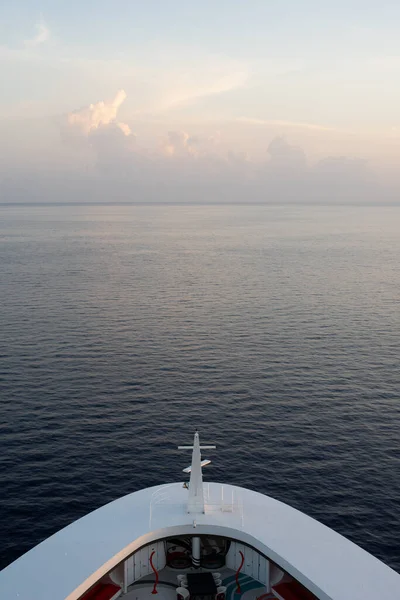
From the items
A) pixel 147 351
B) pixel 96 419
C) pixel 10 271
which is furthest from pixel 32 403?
pixel 10 271

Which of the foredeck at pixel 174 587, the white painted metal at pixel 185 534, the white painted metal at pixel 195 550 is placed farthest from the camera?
the white painted metal at pixel 195 550

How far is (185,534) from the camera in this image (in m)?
37.5

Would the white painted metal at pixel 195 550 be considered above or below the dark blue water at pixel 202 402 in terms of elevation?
above

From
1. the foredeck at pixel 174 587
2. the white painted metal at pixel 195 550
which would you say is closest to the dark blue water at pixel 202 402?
the foredeck at pixel 174 587

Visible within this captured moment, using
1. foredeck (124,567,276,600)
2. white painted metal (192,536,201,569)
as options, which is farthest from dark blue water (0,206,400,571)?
white painted metal (192,536,201,569)

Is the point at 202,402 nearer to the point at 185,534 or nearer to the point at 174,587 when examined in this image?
the point at 185,534

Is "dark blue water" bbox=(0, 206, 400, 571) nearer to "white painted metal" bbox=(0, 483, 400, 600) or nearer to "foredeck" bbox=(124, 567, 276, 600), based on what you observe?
"white painted metal" bbox=(0, 483, 400, 600)

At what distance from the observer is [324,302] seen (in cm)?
14562

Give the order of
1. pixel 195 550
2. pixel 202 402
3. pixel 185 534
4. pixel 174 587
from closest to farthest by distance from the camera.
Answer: pixel 174 587, pixel 185 534, pixel 195 550, pixel 202 402

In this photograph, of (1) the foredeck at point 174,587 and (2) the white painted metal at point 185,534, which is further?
(1) the foredeck at point 174,587

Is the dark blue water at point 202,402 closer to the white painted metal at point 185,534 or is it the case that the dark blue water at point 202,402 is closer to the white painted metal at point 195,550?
the white painted metal at point 185,534


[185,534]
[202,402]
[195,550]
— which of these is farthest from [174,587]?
[202,402]

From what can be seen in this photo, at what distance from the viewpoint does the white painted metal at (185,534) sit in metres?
31.9

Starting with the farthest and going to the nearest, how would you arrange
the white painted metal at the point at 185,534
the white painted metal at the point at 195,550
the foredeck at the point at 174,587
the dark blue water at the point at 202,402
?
the dark blue water at the point at 202,402, the white painted metal at the point at 195,550, the foredeck at the point at 174,587, the white painted metal at the point at 185,534
